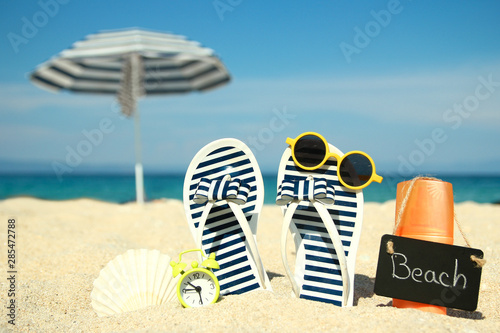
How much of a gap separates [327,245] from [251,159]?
70 centimetres

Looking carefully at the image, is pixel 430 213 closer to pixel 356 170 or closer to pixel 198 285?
pixel 356 170

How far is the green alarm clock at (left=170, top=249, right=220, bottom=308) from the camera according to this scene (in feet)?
7.46

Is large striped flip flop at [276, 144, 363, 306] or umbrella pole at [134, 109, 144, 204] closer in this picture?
large striped flip flop at [276, 144, 363, 306]

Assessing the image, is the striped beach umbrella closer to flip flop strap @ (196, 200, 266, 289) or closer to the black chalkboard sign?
flip flop strap @ (196, 200, 266, 289)

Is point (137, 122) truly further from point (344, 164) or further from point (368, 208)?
point (344, 164)

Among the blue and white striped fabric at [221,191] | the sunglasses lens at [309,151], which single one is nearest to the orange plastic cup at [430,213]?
the sunglasses lens at [309,151]

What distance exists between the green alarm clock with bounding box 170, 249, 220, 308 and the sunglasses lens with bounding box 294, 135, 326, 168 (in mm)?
788

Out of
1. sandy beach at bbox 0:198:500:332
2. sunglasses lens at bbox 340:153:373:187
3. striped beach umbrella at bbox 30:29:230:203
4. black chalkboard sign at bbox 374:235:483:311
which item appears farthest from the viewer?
striped beach umbrella at bbox 30:29:230:203

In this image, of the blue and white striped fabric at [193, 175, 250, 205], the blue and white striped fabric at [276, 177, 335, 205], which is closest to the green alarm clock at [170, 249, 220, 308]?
the blue and white striped fabric at [193, 175, 250, 205]

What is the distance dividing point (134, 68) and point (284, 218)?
607 centimetres

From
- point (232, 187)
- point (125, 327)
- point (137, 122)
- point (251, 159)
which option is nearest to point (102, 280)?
point (125, 327)

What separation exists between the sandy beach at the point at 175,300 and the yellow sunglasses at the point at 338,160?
0.70 meters

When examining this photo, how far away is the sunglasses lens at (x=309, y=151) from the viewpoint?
8.02 ft

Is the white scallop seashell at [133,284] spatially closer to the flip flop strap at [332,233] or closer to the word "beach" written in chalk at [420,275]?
the flip flop strap at [332,233]
